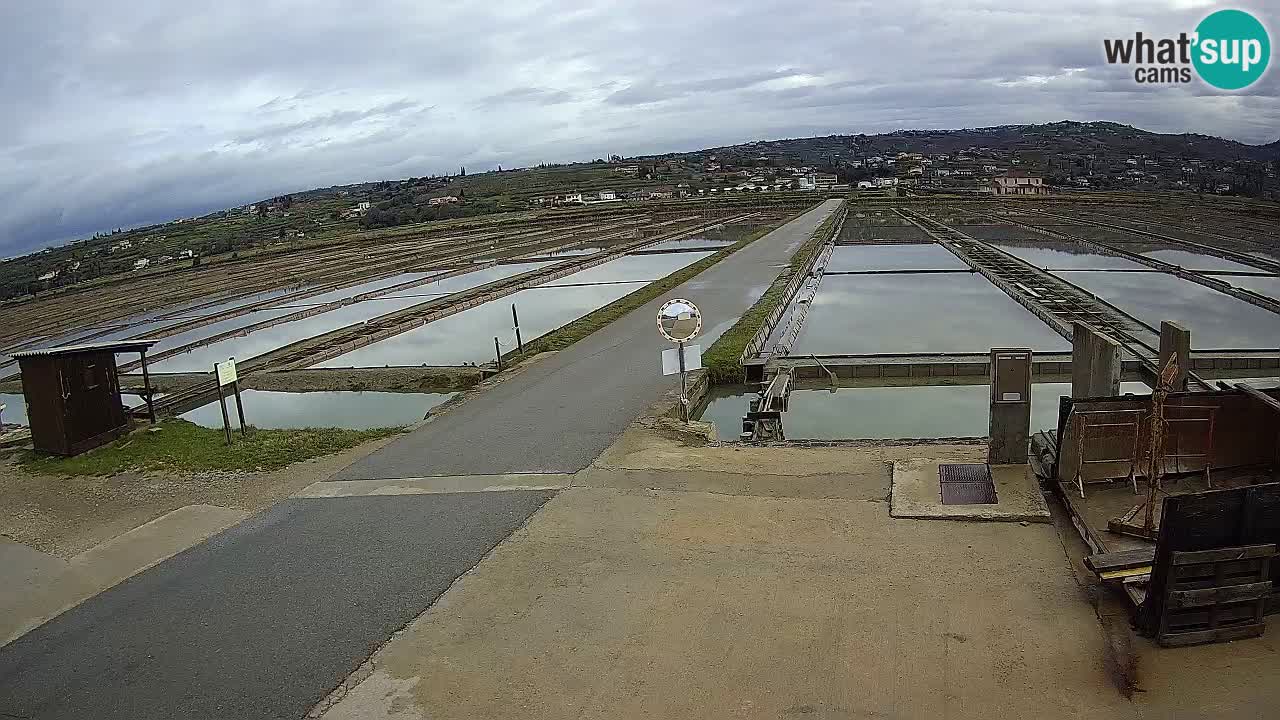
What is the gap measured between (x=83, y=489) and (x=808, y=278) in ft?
67.9

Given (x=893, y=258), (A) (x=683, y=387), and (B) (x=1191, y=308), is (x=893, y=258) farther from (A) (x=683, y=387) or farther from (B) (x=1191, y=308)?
(A) (x=683, y=387)

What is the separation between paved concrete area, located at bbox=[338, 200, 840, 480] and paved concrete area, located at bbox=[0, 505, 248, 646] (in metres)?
1.44

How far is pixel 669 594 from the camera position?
569cm

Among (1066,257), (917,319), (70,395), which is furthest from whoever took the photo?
(1066,257)

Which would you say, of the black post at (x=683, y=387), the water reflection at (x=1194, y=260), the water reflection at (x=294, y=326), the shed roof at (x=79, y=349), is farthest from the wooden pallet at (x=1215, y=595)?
the water reflection at (x=1194, y=260)

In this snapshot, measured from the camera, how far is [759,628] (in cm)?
515

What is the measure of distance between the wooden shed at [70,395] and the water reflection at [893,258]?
21872 mm

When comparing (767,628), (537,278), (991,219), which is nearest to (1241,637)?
(767,628)

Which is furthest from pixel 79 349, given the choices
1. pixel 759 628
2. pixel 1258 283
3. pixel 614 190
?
pixel 614 190

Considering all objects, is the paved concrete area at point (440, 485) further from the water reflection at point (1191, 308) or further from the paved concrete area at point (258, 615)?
the water reflection at point (1191, 308)

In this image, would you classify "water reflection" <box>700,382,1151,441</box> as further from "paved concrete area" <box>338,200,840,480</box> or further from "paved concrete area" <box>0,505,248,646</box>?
"paved concrete area" <box>0,505,248,646</box>

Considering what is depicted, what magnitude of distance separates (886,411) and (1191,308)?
11726mm

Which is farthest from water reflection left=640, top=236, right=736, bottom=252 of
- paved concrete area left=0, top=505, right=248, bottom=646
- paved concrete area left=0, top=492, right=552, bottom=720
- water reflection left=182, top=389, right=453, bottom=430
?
paved concrete area left=0, top=492, right=552, bottom=720

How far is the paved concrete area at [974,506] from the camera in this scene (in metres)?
6.51
